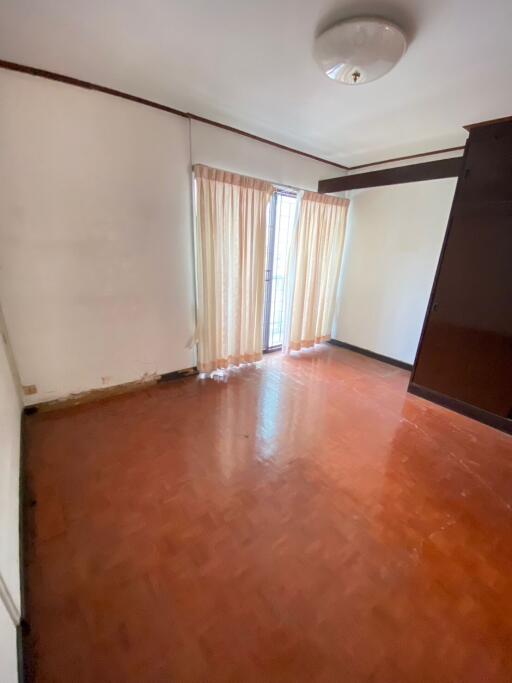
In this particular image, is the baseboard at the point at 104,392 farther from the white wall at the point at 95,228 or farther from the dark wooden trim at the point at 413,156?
the dark wooden trim at the point at 413,156

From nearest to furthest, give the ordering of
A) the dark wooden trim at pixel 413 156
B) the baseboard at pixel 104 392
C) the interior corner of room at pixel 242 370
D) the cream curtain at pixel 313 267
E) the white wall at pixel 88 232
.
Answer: the interior corner of room at pixel 242 370
the white wall at pixel 88 232
the baseboard at pixel 104 392
the dark wooden trim at pixel 413 156
the cream curtain at pixel 313 267

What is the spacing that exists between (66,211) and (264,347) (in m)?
2.55

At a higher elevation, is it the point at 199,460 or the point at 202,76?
Result: the point at 202,76

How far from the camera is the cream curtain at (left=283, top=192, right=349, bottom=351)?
3404 mm

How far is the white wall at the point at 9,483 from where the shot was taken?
1.03 m

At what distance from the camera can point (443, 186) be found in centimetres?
290

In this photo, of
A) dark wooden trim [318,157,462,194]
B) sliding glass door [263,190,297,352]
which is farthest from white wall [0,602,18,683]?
dark wooden trim [318,157,462,194]

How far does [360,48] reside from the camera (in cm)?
141

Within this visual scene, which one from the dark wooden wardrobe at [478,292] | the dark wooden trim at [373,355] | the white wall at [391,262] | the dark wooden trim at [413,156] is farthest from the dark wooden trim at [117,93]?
the dark wooden trim at [373,355]

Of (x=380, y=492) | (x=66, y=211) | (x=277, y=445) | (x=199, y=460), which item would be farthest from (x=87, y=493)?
(x=66, y=211)

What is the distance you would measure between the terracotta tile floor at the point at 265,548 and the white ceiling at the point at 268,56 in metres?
2.43

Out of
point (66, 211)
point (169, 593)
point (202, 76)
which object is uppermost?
point (202, 76)

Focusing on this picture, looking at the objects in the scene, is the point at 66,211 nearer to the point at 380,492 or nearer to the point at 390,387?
the point at 380,492

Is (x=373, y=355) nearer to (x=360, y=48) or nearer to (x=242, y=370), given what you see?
(x=242, y=370)
